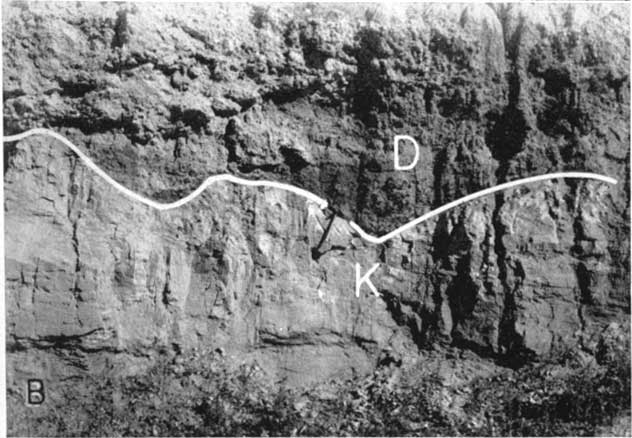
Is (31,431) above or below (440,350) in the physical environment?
below

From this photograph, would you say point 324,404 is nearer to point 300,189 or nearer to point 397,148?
point 300,189

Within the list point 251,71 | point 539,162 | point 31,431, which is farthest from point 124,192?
point 539,162

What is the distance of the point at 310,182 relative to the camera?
7.51 meters

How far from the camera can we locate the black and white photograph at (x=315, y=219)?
23.8 feet

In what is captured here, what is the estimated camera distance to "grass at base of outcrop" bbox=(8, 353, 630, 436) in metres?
7.28

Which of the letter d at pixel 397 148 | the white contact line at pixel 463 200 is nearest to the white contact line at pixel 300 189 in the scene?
the white contact line at pixel 463 200

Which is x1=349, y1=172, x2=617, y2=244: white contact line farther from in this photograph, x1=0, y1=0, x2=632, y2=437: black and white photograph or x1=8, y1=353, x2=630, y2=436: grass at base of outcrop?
x1=8, y1=353, x2=630, y2=436: grass at base of outcrop

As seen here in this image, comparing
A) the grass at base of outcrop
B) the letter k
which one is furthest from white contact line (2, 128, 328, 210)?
the grass at base of outcrop

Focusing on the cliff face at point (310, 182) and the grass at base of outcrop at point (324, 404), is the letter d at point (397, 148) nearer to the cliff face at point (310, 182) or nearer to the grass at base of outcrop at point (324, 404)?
the cliff face at point (310, 182)

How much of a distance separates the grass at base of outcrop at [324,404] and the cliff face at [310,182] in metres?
0.15

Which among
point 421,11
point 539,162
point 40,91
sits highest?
point 421,11

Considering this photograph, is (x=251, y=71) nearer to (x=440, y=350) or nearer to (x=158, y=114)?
(x=158, y=114)

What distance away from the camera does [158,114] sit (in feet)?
24.0

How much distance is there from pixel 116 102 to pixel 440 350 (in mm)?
2986
